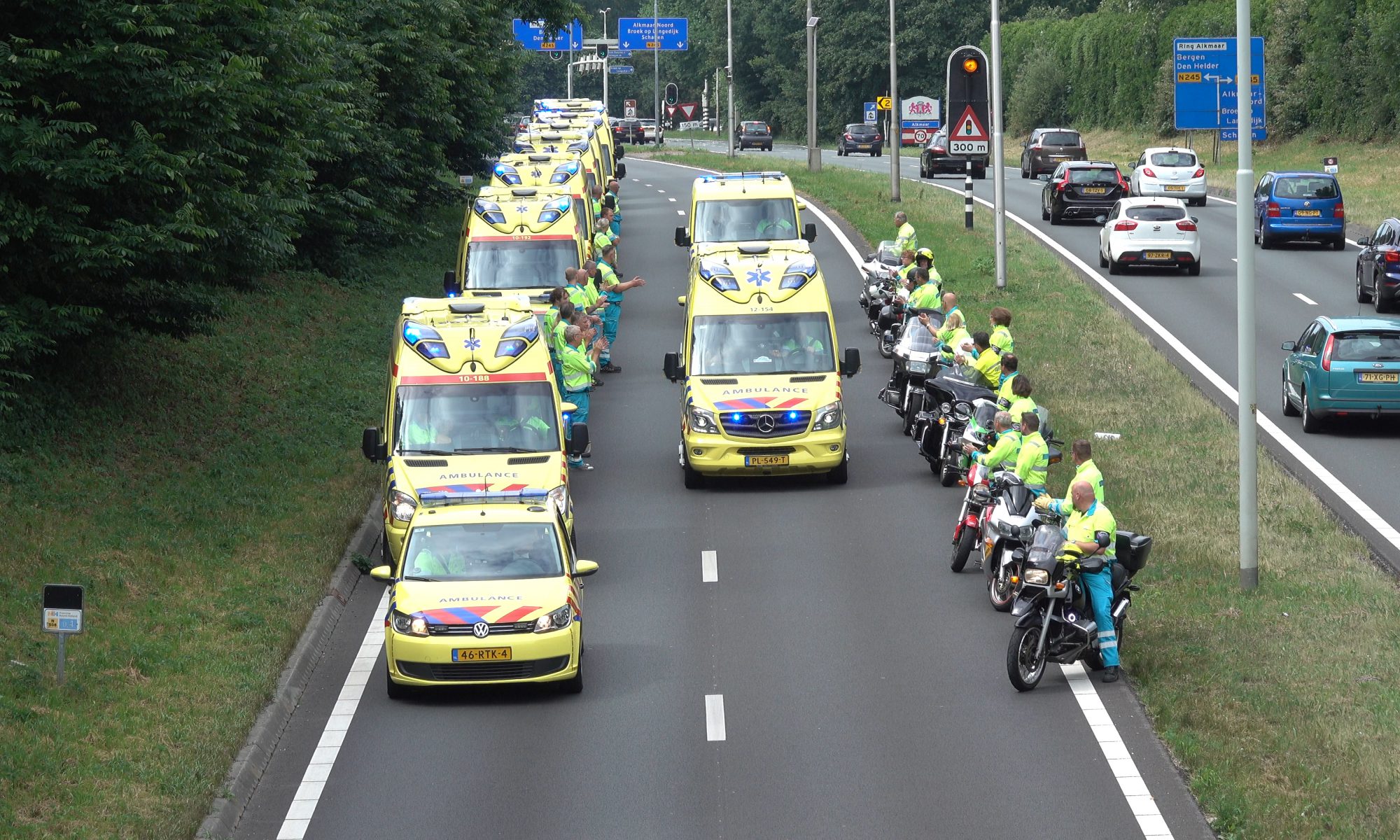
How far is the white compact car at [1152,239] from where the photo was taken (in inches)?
1464

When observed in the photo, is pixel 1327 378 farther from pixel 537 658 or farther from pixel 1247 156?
pixel 537 658

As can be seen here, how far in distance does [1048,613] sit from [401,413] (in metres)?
7.28

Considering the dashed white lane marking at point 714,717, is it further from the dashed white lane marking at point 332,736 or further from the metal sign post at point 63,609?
the metal sign post at point 63,609

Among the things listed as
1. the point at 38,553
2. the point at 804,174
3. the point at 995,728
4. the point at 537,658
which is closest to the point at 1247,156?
the point at 995,728

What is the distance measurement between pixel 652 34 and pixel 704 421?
85.9 m

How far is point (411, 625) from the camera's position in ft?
45.3

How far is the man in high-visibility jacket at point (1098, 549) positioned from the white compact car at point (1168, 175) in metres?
37.0

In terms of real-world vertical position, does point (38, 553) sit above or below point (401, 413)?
below

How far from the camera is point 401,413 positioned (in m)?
18.2

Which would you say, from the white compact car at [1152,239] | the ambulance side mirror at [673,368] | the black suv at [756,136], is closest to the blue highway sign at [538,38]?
the black suv at [756,136]

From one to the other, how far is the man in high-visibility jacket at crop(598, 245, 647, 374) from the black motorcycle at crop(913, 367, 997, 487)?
711cm

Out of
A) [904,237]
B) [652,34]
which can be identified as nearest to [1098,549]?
[904,237]

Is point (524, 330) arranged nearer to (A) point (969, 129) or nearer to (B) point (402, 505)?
(B) point (402, 505)

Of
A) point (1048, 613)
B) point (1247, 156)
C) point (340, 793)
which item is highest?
point (1247, 156)
